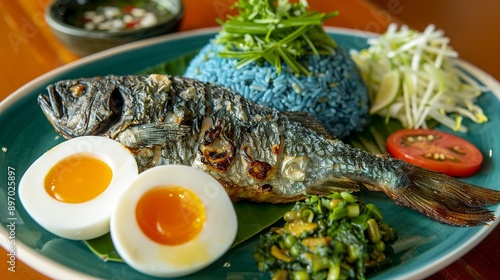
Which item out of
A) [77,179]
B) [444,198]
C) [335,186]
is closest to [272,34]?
[335,186]

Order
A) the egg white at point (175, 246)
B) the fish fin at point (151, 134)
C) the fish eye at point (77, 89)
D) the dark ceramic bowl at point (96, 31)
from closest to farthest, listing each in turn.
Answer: the egg white at point (175, 246), the fish fin at point (151, 134), the fish eye at point (77, 89), the dark ceramic bowl at point (96, 31)

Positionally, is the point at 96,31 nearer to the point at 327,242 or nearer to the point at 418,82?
the point at 418,82

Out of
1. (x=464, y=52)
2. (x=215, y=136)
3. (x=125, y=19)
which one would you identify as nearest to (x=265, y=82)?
(x=215, y=136)

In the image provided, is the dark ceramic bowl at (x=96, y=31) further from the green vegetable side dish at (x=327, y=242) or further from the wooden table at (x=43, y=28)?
the green vegetable side dish at (x=327, y=242)

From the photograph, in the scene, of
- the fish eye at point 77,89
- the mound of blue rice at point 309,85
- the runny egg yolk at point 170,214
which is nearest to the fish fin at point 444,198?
the mound of blue rice at point 309,85

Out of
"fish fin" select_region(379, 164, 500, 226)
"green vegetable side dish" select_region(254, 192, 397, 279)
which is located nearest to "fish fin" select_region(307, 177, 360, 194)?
"fish fin" select_region(379, 164, 500, 226)

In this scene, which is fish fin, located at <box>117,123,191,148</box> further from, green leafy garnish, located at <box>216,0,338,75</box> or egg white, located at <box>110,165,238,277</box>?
green leafy garnish, located at <box>216,0,338,75</box>

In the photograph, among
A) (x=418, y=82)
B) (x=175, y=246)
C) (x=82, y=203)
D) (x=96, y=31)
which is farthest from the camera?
(x=96, y=31)
